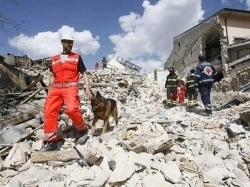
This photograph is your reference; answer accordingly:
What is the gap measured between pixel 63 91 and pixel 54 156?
1125 mm

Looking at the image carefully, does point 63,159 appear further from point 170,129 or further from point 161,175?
point 170,129

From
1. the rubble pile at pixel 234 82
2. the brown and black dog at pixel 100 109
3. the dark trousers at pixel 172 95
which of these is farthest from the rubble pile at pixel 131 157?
the rubble pile at pixel 234 82

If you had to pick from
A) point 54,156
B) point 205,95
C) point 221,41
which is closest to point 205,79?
point 205,95

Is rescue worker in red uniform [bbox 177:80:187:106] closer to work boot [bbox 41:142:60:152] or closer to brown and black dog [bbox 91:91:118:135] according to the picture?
brown and black dog [bbox 91:91:118:135]

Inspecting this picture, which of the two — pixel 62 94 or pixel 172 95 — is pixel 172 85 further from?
pixel 62 94

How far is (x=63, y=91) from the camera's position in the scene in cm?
486

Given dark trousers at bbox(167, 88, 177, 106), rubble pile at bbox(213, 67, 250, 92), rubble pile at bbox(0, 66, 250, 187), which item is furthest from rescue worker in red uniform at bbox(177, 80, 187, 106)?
rubble pile at bbox(213, 67, 250, 92)

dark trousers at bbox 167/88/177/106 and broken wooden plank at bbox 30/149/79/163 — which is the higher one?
dark trousers at bbox 167/88/177/106

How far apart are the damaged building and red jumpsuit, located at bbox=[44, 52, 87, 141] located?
1599 centimetres

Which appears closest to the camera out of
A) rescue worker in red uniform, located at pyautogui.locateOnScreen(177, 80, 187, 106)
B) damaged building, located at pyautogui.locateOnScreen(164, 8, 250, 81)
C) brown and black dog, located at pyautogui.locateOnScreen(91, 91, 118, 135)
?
brown and black dog, located at pyautogui.locateOnScreen(91, 91, 118, 135)

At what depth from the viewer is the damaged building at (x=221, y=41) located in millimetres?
21139

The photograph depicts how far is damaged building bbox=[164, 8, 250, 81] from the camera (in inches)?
832

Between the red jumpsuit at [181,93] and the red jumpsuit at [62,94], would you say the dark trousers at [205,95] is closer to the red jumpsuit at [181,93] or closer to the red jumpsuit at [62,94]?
the red jumpsuit at [181,93]

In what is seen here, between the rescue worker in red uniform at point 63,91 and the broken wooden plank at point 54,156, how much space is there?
0.29m
